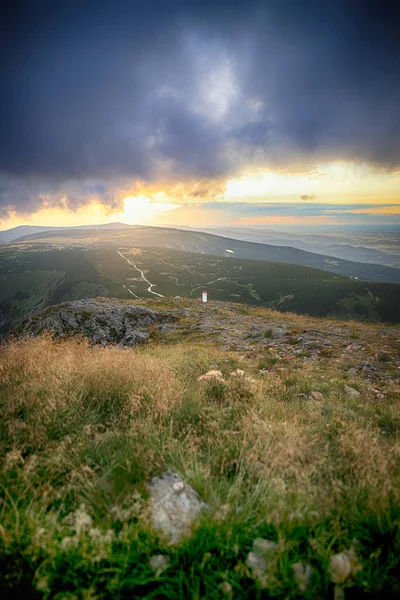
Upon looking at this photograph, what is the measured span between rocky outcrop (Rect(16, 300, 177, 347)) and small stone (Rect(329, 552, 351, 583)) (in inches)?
585

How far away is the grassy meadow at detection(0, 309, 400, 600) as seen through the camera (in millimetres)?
2225

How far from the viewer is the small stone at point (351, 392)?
6.69 metres

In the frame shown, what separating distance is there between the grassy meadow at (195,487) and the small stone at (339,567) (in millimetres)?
38

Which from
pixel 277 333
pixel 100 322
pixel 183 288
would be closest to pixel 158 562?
pixel 277 333

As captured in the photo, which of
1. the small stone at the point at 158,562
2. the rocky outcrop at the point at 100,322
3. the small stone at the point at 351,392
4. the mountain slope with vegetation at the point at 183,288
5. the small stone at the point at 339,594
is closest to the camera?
the small stone at the point at 339,594

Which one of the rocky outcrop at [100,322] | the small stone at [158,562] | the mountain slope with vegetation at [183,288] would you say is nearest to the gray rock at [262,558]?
the small stone at [158,562]

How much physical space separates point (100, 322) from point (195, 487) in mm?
17507

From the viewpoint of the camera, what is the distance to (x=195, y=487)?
10.0ft

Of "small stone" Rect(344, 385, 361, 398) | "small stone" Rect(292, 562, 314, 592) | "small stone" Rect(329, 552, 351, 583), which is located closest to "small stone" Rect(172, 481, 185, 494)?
"small stone" Rect(292, 562, 314, 592)

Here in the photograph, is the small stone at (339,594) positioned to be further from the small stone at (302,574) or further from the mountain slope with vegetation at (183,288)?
the mountain slope with vegetation at (183,288)

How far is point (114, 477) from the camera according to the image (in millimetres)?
3020

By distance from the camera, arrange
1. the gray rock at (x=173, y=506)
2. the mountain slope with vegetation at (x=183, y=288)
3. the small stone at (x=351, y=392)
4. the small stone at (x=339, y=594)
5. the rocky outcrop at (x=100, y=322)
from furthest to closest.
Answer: the mountain slope with vegetation at (x=183, y=288) → the rocky outcrop at (x=100, y=322) → the small stone at (x=351, y=392) → the gray rock at (x=173, y=506) → the small stone at (x=339, y=594)

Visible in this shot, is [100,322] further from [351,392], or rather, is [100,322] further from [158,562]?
[158,562]

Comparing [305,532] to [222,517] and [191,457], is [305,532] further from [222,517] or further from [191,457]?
[191,457]
